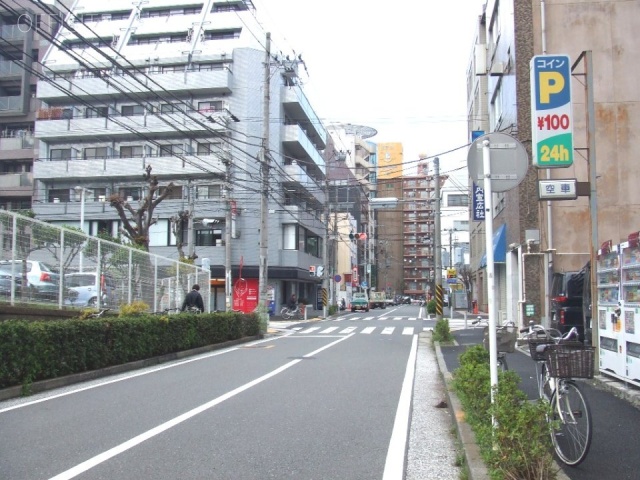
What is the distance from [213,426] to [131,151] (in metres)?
38.8

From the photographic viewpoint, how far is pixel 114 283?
15.7 meters

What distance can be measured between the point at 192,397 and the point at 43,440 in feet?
9.50

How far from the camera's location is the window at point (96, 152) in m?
43.1

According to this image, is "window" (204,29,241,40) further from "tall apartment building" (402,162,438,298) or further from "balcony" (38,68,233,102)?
"tall apartment building" (402,162,438,298)

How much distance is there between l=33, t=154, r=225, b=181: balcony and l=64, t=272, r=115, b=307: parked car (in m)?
25.2

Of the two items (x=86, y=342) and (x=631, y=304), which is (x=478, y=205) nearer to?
(x=631, y=304)

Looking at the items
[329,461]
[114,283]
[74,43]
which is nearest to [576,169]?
[114,283]

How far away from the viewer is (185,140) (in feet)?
136

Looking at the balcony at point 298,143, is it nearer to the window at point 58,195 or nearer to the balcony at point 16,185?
the window at point 58,195

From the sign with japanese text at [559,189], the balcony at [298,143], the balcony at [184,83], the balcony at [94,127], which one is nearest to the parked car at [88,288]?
the sign with japanese text at [559,189]

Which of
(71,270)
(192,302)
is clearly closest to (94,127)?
(192,302)

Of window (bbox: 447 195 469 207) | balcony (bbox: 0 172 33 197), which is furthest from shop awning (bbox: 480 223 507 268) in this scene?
balcony (bbox: 0 172 33 197)

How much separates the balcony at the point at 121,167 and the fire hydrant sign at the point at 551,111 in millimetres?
30075

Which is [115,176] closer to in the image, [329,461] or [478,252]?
[478,252]
